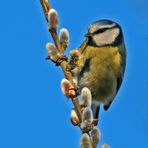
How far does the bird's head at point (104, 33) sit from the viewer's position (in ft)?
14.8

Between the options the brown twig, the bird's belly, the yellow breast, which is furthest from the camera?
the yellow breast

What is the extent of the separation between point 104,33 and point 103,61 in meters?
0.31

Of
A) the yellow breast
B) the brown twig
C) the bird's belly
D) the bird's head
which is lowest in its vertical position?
the brown twig

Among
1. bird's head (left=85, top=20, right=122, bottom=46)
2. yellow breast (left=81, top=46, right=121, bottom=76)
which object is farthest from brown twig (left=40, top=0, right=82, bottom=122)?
yellow breast (left=81, top=46, right=121, bottom=76)

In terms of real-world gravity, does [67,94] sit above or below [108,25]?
below

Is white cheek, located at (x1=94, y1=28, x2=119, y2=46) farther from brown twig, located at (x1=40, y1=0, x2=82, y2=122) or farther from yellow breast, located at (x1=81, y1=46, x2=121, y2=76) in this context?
brown twig, located at (x1=40, y1=0, x2=82, y2=122)

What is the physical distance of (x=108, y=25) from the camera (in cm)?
468

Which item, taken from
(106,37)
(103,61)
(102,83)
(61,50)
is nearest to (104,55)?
(103,61)

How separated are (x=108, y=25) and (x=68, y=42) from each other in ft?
8.73

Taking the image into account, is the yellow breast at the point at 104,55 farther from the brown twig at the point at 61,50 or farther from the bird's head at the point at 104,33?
the brown twig at the point at 61,50

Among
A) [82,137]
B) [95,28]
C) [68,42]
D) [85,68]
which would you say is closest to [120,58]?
[95,28]

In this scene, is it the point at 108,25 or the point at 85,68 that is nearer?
the point at 85,68

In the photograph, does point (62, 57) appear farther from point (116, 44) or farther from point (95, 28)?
point (116, 44)

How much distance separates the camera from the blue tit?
435cm
